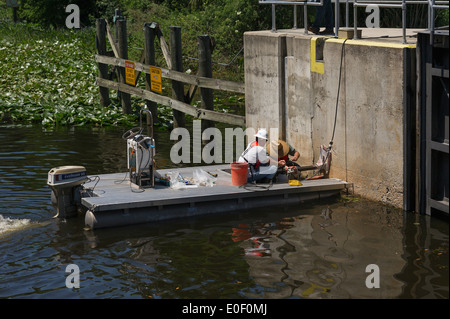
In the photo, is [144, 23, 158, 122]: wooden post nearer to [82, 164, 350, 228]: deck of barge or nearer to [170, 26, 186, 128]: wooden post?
[170, 26, 186, 128]: wooden post

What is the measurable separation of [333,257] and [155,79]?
10.2 meters

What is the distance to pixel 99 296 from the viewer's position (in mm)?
9648

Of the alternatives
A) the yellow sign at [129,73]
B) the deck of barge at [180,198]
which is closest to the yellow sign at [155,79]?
the yellow sign at [129,73]

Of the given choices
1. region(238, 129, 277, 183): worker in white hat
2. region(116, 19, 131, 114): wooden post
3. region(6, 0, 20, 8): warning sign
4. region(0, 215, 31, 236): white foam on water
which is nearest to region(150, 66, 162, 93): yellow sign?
region(116, 19, 131, 114): wooden post

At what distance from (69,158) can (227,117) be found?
3.76m

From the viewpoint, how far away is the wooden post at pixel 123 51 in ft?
71.4

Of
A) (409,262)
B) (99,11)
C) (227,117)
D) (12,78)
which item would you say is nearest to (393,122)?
(409,262)

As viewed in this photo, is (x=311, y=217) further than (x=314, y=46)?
No

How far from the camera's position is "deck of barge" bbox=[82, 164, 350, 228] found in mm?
12328

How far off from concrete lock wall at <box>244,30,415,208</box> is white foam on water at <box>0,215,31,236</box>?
5.56 m

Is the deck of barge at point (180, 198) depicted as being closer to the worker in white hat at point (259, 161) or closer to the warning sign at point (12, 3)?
the worker in white hat at point (259, 161)

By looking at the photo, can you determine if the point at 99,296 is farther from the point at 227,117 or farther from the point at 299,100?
the point at 227,117

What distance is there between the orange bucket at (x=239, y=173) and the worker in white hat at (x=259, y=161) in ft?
0.77
